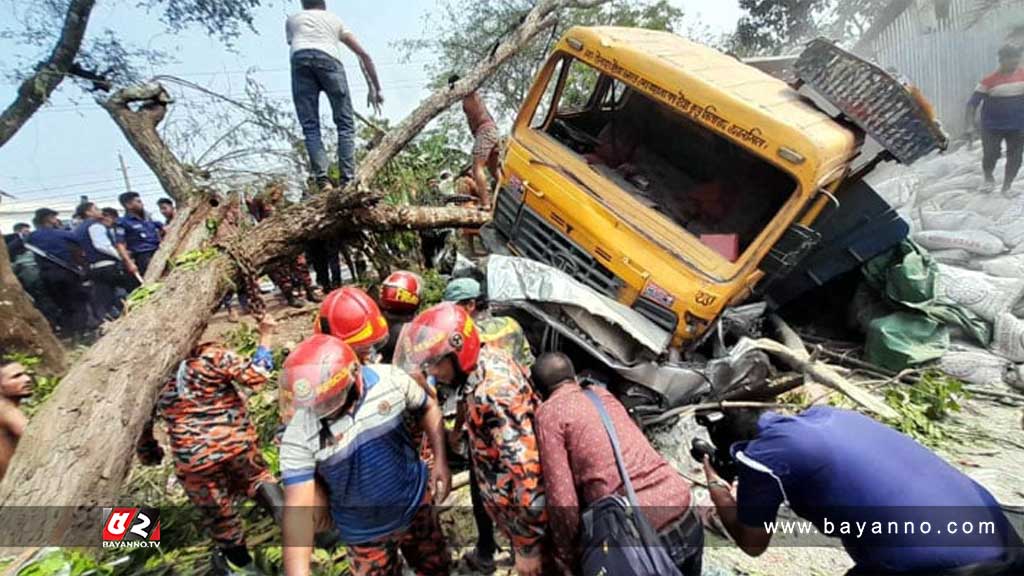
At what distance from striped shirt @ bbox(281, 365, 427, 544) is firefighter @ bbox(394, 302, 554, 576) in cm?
16

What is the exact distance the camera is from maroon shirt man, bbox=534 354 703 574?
172cm

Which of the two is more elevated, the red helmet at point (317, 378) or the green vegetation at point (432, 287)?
the red helmet at point (317, 378)

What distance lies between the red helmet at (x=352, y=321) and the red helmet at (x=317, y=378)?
0.68 metres

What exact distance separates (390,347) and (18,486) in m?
1.76

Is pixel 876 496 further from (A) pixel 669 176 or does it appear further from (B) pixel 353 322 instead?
(A) pixel 669 176

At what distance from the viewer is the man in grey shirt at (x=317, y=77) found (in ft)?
14.2

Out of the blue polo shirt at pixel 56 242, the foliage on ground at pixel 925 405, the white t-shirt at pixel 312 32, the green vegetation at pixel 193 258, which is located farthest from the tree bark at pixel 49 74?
the foliage on ground at pixel 925 405

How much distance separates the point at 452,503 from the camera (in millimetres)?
3227

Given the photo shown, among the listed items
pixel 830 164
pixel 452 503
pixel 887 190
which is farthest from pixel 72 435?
pixel 887 190

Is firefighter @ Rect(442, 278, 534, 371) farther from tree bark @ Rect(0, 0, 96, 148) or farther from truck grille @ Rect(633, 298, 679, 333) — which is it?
tree bark @ Rect(0, 0, 96, 148)

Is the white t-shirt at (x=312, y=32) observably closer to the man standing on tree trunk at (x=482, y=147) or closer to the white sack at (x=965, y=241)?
the man standing on tree trunk at (x=482, y=147)

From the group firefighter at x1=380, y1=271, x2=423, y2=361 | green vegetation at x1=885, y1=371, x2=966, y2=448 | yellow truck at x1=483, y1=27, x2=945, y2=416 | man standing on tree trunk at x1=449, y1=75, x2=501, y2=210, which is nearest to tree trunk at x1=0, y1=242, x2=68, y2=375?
firefighter at x1=380, y1=271, x2=423, y2=361

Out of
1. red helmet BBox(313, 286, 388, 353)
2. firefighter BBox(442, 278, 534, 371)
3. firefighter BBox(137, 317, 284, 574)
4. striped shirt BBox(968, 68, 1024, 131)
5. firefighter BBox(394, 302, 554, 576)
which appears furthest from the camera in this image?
striped shirt BBox(968, 68, 1024, 131)

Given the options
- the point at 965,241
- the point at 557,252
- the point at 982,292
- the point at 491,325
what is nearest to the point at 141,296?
the point at 491,325
